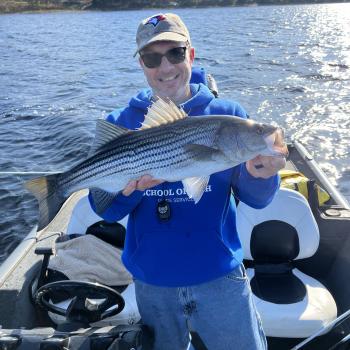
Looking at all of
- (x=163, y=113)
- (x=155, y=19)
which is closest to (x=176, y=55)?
(x=155, y=19)

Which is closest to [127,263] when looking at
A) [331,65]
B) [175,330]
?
[175,330]

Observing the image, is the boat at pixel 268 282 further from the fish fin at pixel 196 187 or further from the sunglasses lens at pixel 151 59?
the sunglasses lens at pixel 151 59

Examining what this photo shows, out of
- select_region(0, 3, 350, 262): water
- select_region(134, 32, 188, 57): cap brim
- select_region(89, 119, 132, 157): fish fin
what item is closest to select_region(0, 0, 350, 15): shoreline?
select_region(0, 3, 350, 262): water

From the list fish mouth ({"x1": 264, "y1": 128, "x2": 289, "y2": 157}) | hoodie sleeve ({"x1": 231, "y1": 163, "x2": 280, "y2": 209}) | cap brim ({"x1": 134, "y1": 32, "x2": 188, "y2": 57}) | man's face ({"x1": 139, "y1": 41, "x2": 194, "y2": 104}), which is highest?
cap brim ({"x1": 134, "y1": 32, "x2": 188, "y2": 57})

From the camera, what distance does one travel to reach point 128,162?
3.27 metres

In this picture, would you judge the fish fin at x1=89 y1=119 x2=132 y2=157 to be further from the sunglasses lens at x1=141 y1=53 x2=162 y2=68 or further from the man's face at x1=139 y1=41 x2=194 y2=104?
the sunglasses lens at x1=141 y1=53 x2=162 y2=68

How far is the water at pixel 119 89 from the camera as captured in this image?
1215 cm

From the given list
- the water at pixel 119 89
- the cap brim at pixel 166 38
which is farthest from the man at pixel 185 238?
the water at pixel 119 89

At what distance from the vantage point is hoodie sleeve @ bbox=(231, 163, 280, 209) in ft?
10.3

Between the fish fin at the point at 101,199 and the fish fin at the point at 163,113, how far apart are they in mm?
599

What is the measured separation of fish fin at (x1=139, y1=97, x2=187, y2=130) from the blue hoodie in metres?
0.26

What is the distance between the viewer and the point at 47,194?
11.6 ft

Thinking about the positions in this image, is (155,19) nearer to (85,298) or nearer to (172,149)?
(172,149)

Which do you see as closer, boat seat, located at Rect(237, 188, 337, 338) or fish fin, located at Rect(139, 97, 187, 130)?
fish fin, located at Rect(139, 97, 187, 130)
